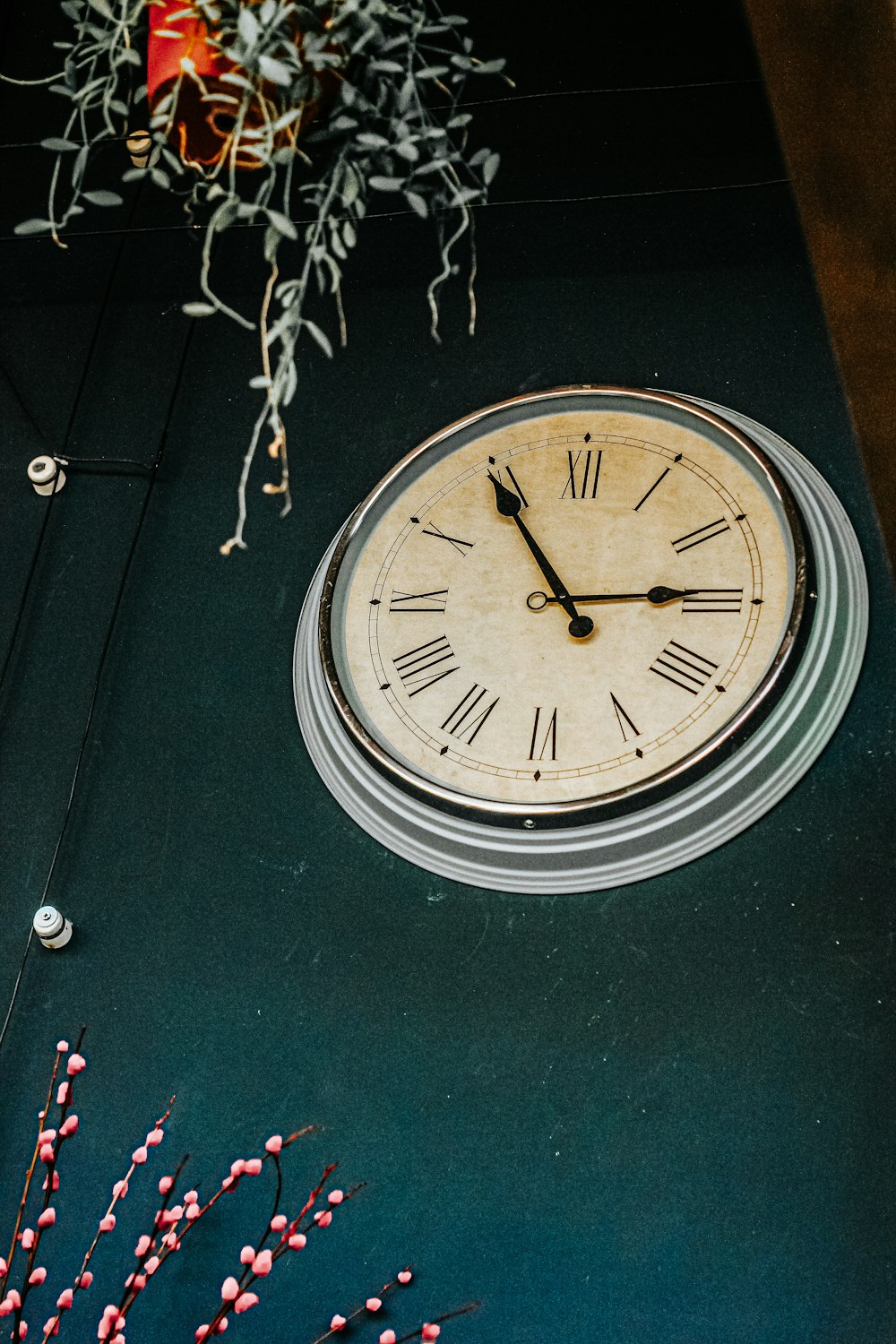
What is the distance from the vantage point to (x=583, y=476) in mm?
2500

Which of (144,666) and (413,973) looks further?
(144,666)

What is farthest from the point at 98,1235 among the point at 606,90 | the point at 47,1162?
the point at 606,90

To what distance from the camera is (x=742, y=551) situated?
7.57ft

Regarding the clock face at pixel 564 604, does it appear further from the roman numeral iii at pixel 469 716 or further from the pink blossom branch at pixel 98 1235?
the pink blossom branch at pixel 98 1235

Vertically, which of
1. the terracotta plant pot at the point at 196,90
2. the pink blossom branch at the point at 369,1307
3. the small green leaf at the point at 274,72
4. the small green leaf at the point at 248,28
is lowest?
the pink blossom branch at the point at 369,1307

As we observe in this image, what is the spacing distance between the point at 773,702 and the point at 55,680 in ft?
4.45

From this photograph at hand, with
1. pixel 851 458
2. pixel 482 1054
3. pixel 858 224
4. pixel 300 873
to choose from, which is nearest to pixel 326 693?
pixel 300 873

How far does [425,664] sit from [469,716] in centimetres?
13

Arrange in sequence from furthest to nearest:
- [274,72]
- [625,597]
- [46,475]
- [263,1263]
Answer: [46,475] → [625,597] → [263,1263] → [274,72]

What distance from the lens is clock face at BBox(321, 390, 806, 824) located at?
2.21 m

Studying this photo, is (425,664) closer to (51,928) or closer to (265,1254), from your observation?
(51,928)

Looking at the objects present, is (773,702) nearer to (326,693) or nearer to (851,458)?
(851,458)

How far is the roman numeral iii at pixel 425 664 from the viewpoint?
238 cm

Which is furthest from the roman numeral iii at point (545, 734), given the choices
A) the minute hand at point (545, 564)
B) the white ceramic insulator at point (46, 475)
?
the white ceramic insulator at point (46, 475)
